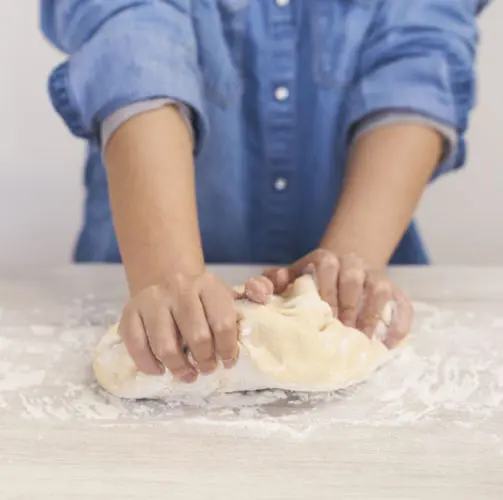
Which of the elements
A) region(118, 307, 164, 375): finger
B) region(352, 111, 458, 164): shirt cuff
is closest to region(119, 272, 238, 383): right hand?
region(118, 307, 164, 375): finger

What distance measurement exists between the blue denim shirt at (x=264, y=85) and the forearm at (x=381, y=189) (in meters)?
0.02

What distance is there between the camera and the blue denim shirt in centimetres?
54

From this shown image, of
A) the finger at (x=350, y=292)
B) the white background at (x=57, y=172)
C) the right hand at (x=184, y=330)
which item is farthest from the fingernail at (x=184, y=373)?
the white background at (x=57, y=172)

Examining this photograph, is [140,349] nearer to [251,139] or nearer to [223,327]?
[223,327]

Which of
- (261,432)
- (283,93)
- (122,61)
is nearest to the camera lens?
(261,432)

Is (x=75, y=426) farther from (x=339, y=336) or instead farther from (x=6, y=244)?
(x=6, y=244)

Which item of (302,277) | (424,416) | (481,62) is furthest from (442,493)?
(481,62)

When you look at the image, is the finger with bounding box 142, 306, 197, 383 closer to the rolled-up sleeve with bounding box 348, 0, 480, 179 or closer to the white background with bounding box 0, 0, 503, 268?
the rolled-up sleeve with bounding box 348, 0, 480, 179

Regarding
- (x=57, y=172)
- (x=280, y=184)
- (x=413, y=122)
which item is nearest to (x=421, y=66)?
(x=413, y=122)

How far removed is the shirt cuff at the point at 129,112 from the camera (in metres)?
0.53

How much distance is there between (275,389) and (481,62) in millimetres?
644

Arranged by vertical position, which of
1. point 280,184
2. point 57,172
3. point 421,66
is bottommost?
point 57,172

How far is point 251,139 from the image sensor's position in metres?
0.66

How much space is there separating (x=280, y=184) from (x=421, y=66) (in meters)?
0.14
